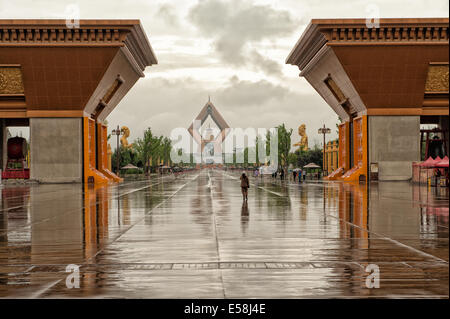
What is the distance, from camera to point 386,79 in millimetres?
57656

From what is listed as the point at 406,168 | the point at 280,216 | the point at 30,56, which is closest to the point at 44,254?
the point at 280,216

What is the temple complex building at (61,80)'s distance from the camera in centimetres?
5656

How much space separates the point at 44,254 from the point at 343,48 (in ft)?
158

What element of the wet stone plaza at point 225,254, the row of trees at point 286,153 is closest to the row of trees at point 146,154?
the row of trees at point 286,153

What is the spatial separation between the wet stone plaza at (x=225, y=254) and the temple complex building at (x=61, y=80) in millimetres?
36825

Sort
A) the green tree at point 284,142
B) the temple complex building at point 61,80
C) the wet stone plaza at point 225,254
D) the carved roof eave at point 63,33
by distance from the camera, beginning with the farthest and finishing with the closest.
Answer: the green tree at point 284,142
the temple complex building at point 61,80
the carved roof eave at point 63,33
the wet stone plaza at point 225,254

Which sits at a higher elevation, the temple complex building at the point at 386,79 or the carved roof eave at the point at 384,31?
the carved roof eave at the point at 384,31

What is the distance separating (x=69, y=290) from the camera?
28.3 feet

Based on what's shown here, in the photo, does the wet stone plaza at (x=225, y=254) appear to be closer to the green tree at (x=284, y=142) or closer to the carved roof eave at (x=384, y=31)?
the carved roof eave at (x=384, y=31)

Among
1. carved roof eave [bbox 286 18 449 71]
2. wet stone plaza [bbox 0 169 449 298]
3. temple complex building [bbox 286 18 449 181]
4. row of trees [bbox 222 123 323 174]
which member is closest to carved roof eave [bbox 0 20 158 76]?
carved roof eave [bbox 286 18 449 71]

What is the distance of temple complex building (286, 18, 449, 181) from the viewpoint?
56.6 meters

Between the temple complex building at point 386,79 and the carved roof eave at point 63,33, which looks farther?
the temple complex building at point 386,79

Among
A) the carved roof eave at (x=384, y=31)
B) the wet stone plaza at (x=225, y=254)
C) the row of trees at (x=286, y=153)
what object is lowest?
the wet stone plaza at (x=225, y=254)
